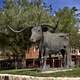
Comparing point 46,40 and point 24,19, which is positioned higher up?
point 24,19

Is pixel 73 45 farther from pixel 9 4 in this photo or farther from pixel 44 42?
pixel 44 42

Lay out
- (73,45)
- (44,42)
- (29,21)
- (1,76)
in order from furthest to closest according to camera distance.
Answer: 1. (73,45)
2. (29,21)
3. (44,42)
4. (1,76)

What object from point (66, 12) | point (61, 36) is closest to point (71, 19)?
point (66, 12)

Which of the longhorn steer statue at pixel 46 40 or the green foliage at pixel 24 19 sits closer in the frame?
the longhorn steer statue at pixel 46 40

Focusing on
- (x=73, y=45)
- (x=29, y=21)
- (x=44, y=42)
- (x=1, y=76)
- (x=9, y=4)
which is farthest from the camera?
(x=73, y=45)

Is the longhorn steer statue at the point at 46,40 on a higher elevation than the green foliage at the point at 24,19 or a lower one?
lower

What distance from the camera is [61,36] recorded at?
22984 mm

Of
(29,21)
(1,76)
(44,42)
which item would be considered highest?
(29,21)

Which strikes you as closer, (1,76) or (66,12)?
(1,76)

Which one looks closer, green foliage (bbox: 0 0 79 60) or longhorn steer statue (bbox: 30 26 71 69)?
longhorn steer statue (bbox: 30 26 71 69)

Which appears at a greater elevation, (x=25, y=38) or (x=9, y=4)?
(x=9, y=4)

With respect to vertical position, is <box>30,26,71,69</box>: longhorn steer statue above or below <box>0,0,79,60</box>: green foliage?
Answer: below

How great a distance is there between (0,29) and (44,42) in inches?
623

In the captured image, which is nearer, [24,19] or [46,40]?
[46,40]
